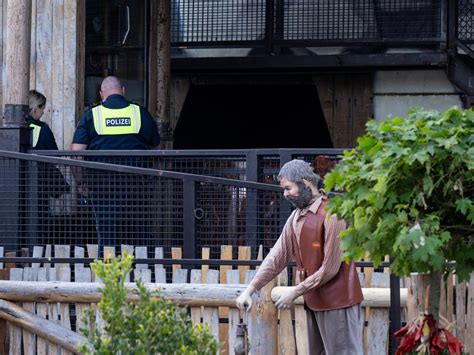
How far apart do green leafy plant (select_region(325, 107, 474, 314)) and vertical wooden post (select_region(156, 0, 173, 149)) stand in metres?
7.37

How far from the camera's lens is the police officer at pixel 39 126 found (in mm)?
10607

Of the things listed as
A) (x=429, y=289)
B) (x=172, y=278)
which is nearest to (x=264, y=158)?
(x=172, y=278)

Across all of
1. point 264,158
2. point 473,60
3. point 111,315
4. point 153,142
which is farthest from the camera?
point 473,60

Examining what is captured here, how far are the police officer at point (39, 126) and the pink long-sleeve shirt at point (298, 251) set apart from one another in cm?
376

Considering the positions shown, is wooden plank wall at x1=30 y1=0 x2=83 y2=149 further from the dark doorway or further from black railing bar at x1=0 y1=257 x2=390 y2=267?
the dark doorway

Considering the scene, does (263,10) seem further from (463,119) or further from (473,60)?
(463,119)

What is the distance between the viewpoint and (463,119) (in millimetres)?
6242

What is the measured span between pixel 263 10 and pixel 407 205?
343 inches

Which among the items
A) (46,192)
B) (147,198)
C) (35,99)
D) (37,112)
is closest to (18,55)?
(35,99)

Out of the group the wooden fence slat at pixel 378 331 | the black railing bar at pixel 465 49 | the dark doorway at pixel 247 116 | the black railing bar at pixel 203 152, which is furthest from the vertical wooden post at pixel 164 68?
the wooden fence slat at pixel 378 331

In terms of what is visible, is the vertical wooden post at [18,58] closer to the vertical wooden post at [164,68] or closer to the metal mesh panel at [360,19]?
the vertical wooden post at [164,68]

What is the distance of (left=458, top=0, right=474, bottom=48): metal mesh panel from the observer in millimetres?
14016

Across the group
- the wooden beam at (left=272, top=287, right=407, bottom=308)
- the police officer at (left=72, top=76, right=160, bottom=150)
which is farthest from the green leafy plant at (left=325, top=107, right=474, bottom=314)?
the police officer at (left=72, top=76, right=160, bottom=150)

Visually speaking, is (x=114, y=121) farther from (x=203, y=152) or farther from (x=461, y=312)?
(x=461, y=312)
